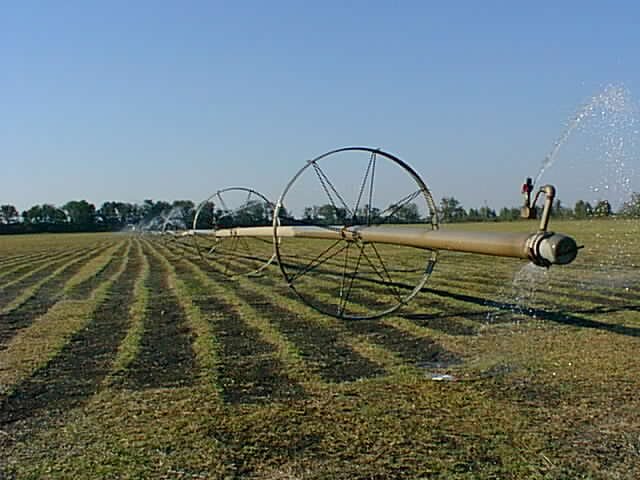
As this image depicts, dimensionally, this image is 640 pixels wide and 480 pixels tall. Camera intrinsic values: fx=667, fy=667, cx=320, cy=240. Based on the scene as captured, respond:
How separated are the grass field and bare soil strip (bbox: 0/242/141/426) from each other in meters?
0.03

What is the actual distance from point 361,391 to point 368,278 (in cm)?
1133

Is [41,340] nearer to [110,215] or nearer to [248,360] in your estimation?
[248,360]

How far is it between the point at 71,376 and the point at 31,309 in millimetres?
6372

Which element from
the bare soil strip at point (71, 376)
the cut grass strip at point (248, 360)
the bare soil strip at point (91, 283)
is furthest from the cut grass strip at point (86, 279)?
the bare soil strip at point (71, 376)

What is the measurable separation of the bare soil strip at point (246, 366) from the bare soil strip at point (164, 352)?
0.41 meters

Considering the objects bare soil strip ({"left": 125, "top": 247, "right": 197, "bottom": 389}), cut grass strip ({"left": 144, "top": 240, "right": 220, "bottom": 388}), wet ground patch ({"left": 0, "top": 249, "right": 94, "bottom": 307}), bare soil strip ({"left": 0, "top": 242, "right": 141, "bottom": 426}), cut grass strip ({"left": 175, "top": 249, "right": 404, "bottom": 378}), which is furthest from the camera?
wet ground patch ({"left": 0, "top": 249, "right": 94, "bottom": 307})

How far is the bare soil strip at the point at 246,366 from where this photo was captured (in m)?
6.30

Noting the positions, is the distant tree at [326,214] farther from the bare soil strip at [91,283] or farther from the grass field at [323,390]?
the bare soil strip at [91,283]

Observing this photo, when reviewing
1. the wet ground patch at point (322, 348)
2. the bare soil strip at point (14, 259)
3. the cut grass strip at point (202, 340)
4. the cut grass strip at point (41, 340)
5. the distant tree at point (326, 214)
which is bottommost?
the bare soil strip at point (14, 259)

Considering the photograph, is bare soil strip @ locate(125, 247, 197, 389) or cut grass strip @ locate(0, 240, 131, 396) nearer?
bare soil strip @ locate(125, 247, 197, 389)

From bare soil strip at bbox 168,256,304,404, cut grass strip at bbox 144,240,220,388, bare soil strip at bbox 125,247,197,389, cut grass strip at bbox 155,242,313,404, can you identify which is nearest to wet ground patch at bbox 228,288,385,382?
cut grass strip at bbox 155,242,313,404

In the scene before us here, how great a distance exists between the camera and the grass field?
4586 millimetres

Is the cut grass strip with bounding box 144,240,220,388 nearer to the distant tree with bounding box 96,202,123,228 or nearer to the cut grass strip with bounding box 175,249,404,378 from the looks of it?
the cut grass strip with bounding box 175,249,404,378

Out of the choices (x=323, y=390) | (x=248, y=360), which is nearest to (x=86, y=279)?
(x=248, y=360)
